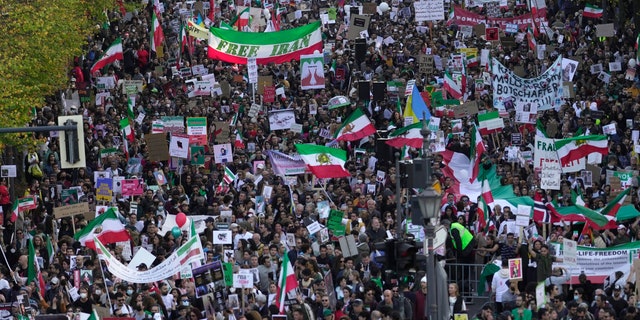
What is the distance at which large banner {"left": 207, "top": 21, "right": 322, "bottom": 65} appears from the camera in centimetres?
4922

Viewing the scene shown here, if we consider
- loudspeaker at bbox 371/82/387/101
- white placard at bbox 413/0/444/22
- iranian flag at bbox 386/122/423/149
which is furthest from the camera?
white placard at bbox 413/0/444/22

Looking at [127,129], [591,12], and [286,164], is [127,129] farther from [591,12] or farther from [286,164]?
[591,12]

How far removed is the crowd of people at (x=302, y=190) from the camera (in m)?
30.9

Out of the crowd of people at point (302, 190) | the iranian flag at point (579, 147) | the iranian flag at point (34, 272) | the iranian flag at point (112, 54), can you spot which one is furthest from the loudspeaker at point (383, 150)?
the iranian flag at point (112, 54)

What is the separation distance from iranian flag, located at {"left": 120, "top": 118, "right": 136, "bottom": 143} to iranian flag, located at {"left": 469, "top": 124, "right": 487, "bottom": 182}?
7843 mm

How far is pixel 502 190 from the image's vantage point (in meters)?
37.3

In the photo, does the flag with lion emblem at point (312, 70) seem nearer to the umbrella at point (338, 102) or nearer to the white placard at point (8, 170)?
the umbrella at point (338, 102)

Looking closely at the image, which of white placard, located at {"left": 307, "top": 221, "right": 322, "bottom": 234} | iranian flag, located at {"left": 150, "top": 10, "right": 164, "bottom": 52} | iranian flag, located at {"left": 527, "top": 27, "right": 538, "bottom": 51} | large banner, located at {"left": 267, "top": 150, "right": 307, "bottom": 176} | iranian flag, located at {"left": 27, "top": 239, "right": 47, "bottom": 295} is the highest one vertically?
iranian flag, located at {"left": 150, "top": 10, "right": 164, "bottom": 52}

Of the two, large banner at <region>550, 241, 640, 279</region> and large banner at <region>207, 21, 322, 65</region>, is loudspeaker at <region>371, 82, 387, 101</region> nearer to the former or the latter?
large banner at <region>207, 21, 322, 65</region>

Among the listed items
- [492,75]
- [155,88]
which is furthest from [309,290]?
[155,88]

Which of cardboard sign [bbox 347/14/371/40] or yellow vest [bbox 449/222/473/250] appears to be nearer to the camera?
yellow vest [bbox 449/222/473/250]

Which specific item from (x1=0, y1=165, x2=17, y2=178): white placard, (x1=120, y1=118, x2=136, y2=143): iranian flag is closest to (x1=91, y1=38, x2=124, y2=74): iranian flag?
(x1=120, y1=118, x2=136, y2=143): iranian flag

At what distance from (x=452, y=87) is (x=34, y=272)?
17.0 m

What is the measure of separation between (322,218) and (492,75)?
11.3 meters
